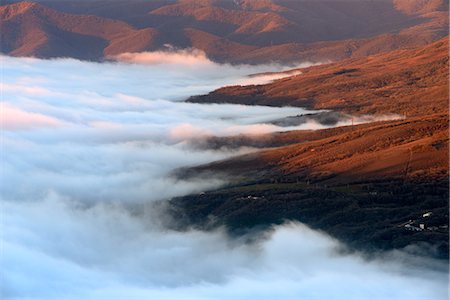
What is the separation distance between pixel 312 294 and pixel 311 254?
2379 cm

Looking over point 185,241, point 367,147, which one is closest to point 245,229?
point 185,241

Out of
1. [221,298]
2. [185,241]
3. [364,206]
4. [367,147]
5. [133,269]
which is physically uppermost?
[367,147]

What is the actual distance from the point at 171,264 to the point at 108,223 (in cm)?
3977

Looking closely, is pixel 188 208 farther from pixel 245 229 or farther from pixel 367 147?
pixel 367 147

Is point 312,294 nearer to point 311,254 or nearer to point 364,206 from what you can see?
point 311,254

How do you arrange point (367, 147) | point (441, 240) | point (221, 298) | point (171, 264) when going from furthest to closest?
point (367, 147) → point (171, 264) → point (441, 240) → point (221, 298)

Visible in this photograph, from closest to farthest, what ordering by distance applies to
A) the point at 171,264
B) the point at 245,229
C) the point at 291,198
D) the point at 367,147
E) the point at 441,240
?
the point at 441,240 → the point at 171,264 → the point at 245,229 → the point at 291,198 → the point at 367,147

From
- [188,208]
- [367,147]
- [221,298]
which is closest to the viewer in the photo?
[221,298]

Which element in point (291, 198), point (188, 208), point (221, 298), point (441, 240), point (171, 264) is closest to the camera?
point (221, 298)

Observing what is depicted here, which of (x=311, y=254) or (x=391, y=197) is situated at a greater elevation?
(x=391, y=197)

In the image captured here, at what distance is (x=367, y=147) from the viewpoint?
189000mm

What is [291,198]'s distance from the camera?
152 meters

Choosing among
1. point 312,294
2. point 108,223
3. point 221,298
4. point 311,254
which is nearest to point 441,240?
point 311,254

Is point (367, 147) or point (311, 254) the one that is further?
point (367, 147)
